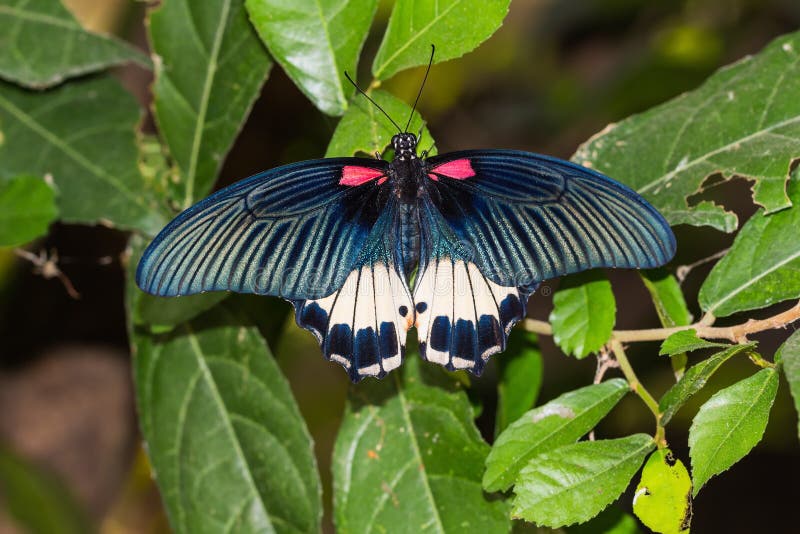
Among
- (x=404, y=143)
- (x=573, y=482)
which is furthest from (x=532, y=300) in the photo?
(x=573, y=482)

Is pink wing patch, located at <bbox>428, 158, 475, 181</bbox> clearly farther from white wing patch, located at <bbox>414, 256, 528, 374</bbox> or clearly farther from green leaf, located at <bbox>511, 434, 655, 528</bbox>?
green leaf, located at <bbox>511, 434, 655, 528</bbox>

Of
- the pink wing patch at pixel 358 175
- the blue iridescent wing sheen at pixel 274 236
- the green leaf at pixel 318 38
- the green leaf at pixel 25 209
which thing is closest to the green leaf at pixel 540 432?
the blue iridescent wing sheen at pixel 274 236

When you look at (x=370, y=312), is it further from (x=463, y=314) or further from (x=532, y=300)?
(x=532, y=300)

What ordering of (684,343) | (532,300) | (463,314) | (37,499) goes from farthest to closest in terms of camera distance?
(532,300) < (37,499) < (463,314) < (684,343)

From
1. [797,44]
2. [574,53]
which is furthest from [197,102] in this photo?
[574,53]

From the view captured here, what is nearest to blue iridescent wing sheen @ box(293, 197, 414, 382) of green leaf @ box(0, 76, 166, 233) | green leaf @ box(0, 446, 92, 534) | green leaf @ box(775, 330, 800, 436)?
green leaf @ box(0, 76, 166, 233)

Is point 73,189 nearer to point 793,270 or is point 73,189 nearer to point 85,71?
point 85,71
